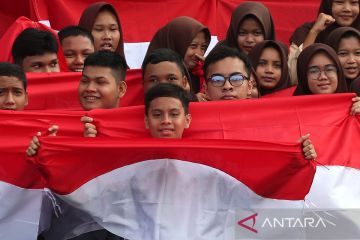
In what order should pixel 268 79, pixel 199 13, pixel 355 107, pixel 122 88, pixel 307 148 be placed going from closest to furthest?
pixel 307 148
pixel 355 107
pixel 122 88
pixel 268 79
pixel 199 13

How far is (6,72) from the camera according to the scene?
764 cm

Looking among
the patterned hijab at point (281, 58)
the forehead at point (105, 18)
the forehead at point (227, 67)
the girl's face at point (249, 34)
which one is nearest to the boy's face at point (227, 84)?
the forehead at point (227, 67)

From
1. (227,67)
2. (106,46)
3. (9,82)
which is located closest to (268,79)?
(227,67)

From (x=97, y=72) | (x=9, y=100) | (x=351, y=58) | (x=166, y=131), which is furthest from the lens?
(x=351, y=58)

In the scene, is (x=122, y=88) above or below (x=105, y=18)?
below

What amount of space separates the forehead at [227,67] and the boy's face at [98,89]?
65 cm

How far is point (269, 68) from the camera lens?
8531 millimetres

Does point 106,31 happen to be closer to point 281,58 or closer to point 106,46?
point 106,46

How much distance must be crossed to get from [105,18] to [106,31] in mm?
115

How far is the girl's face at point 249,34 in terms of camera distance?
8.92m

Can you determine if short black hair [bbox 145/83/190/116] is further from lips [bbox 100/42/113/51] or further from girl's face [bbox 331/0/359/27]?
girl's face [bbox 331/0/359/27]

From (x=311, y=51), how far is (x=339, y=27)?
1233 mm

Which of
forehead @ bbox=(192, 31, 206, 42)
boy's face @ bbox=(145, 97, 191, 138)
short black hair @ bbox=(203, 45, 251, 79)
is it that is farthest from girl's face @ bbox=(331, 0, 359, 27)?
boy's face @ bbox=(145, 97, 191, 138)

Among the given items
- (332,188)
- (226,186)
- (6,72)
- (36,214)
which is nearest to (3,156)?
(36,214)
